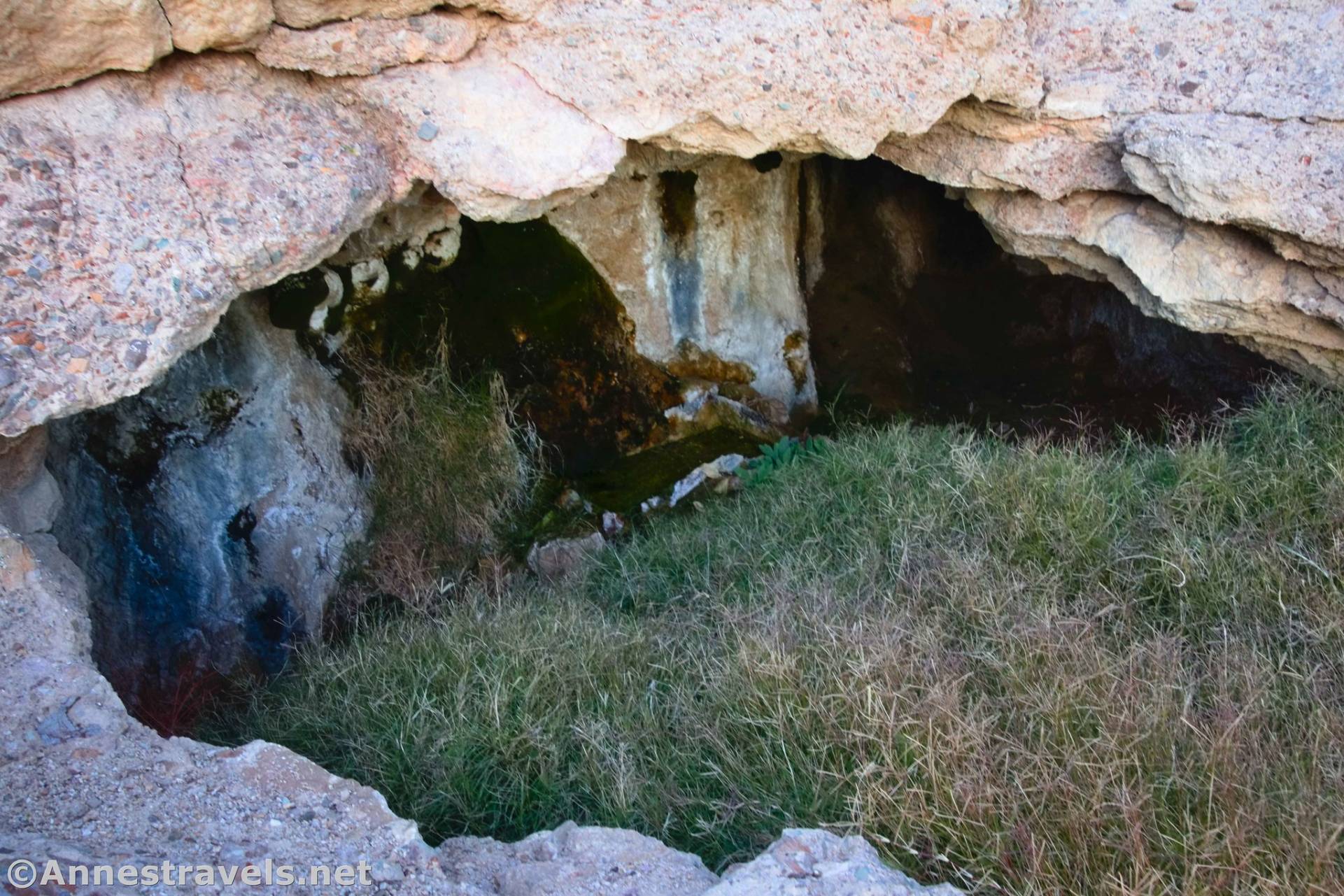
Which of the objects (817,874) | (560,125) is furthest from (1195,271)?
(817,874)

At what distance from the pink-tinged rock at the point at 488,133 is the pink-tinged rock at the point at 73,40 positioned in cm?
55

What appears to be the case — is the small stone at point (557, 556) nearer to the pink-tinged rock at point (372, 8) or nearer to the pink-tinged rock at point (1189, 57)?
the pink-tinged rock at point (372, 8)

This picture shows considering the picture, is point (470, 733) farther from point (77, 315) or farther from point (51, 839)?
point (77, 315)

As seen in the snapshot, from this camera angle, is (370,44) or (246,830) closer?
(246,830)

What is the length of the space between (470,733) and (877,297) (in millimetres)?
3655

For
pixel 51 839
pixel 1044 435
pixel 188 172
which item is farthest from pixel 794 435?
pixel 51 839

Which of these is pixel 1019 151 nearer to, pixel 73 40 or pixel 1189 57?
pixel 1189 57

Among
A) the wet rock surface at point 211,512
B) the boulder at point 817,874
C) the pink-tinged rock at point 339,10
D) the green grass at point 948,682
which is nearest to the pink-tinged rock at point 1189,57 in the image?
the green grass at point 948,682

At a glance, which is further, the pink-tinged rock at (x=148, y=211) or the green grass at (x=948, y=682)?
the pink-tinged rock at (x=148, y=211)

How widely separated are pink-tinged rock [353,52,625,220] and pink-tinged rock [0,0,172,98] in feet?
1.81

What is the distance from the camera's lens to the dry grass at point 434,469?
4020mm

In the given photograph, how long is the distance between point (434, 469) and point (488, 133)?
4.95ft

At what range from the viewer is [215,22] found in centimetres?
264

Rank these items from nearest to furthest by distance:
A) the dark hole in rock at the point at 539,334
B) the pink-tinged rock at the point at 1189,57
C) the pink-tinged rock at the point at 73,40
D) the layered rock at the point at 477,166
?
1. the layered rock at the point at 477,166
2. the pink-tinged rock at the point at 73,40
3. the pink-tinged rock at the point at 1189,57
4. the dark hole in rock at the point at 539,334
